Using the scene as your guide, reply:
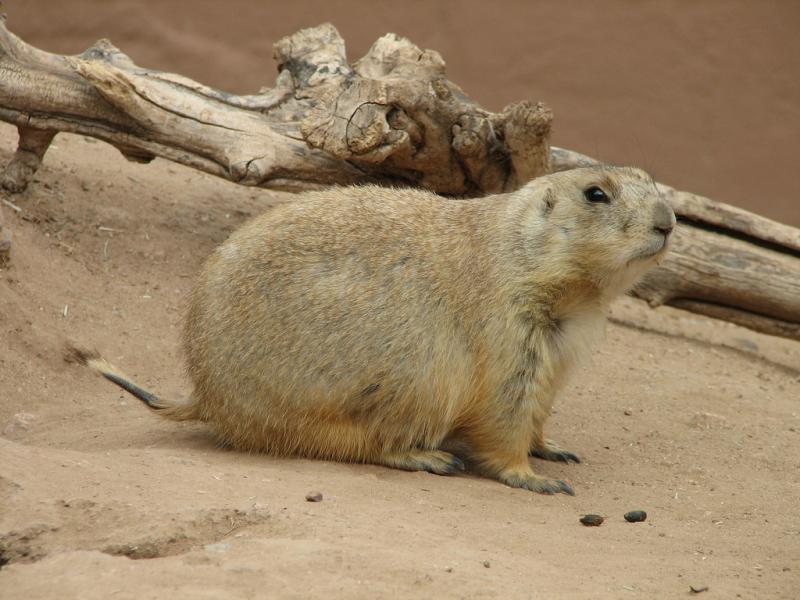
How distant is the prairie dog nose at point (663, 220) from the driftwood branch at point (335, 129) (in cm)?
198

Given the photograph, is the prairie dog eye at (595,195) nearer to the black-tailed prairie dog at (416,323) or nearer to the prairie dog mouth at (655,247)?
the black-tailed prairie dog at (416,323)

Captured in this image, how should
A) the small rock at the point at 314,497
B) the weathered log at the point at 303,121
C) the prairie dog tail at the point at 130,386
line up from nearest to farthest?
1. the small rock at the point at 314,497
2. the prairie dog tail at the point at 130,386
3. the weathered log at the point at 303,121

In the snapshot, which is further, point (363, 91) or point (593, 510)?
point (363, 91)

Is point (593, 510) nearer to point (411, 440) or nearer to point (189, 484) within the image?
point (411, 440)

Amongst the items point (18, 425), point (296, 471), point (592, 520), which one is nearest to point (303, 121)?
point (18, 425)

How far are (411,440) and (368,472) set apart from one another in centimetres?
28

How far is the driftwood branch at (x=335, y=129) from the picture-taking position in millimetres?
7199

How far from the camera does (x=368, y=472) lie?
529 cm

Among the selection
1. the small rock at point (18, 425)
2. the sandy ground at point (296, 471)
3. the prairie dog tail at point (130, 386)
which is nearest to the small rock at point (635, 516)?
the sandy ground at point (296, 471)

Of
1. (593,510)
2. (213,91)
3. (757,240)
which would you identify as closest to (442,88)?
(213,91)

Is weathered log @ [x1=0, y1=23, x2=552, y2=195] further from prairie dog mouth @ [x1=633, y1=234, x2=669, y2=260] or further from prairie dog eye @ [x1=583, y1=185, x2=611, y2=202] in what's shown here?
prairie dog mouth @ [x1=633, y1=234, x2=669, y2=260]

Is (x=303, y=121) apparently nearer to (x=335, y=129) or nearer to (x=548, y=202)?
(x=335, y=129)

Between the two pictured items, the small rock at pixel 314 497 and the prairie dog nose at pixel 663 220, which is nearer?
the small rock at pixel 314 497

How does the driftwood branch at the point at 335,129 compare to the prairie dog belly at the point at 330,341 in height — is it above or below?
above
